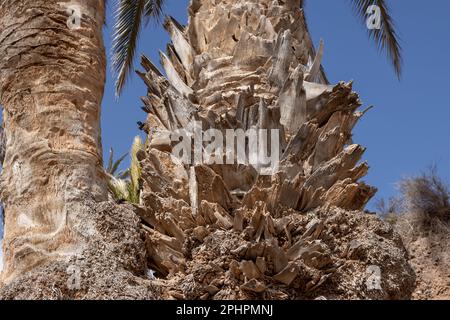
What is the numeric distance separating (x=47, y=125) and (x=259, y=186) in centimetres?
141

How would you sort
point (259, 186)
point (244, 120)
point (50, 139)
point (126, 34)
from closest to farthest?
point (50, 139), point (259, 186), point (244, 120), point (126, 34)

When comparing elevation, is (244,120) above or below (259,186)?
above

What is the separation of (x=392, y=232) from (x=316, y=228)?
0.59 meters

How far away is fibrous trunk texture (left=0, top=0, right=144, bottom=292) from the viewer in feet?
13.7

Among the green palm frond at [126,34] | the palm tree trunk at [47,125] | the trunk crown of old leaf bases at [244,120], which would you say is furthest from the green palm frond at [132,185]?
the palm tree trunk at [47,125]

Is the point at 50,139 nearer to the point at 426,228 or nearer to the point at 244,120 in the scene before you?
the point at 244,120

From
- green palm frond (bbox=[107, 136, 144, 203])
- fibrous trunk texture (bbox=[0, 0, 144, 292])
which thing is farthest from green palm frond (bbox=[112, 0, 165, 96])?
fibrous trunk texture (bbox=[0, 0, 144, 292])

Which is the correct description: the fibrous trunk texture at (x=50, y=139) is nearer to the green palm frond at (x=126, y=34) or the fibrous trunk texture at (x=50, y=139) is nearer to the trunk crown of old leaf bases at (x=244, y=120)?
the trunk crown of old leaf bases at (x=244, y=120)

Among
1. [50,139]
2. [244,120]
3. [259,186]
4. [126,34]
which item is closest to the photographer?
[50,139]

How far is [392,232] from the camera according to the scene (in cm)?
486

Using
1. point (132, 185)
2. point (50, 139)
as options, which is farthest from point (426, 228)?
point (50, 139)

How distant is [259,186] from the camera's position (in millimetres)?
4773

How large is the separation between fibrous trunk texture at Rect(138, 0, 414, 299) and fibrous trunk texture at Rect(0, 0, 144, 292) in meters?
0.57
